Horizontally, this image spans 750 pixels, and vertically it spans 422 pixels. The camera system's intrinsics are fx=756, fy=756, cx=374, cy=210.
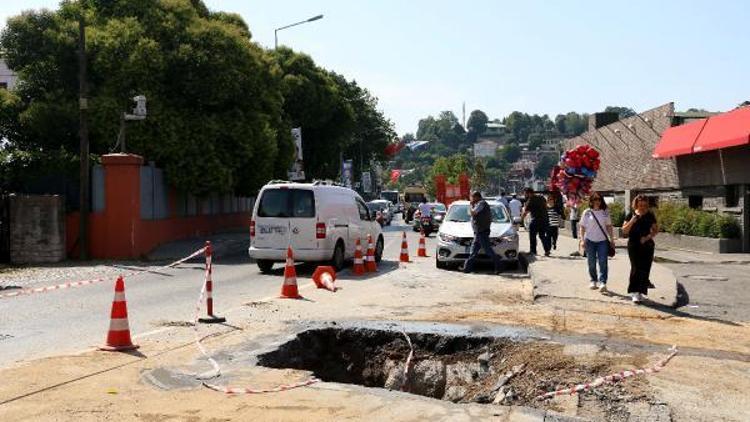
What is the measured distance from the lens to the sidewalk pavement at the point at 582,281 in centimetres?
1130

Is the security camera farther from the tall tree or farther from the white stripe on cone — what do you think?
the white stripe on cone

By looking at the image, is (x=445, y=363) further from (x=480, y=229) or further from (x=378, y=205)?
(x=378, y=205)

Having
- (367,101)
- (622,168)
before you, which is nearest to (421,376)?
(622,168)

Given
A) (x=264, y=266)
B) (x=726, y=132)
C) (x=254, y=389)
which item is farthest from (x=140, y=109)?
(x=726, y=132)

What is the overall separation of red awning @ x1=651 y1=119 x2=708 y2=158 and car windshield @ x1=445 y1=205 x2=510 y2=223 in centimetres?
1034

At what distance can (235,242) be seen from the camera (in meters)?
25.6

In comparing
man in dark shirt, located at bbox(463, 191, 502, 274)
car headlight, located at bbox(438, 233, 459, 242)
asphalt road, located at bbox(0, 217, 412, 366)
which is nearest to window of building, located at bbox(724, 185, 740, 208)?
man in dark shirt, located at bbox(463, 191, 502, 274)

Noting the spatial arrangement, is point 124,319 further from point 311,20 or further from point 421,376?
point 311,20

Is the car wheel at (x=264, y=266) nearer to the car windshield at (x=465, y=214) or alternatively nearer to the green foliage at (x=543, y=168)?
the car windshield at (x=465, y=214)

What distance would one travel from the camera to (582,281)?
13102 millimetres

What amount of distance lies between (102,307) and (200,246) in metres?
12.1

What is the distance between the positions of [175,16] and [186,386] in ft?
70.6

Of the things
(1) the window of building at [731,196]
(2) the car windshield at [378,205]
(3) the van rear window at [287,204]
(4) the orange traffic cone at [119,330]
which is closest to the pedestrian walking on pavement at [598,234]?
(3) the van rear window at [287,204]

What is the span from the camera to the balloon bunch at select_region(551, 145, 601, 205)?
23.0 meters
